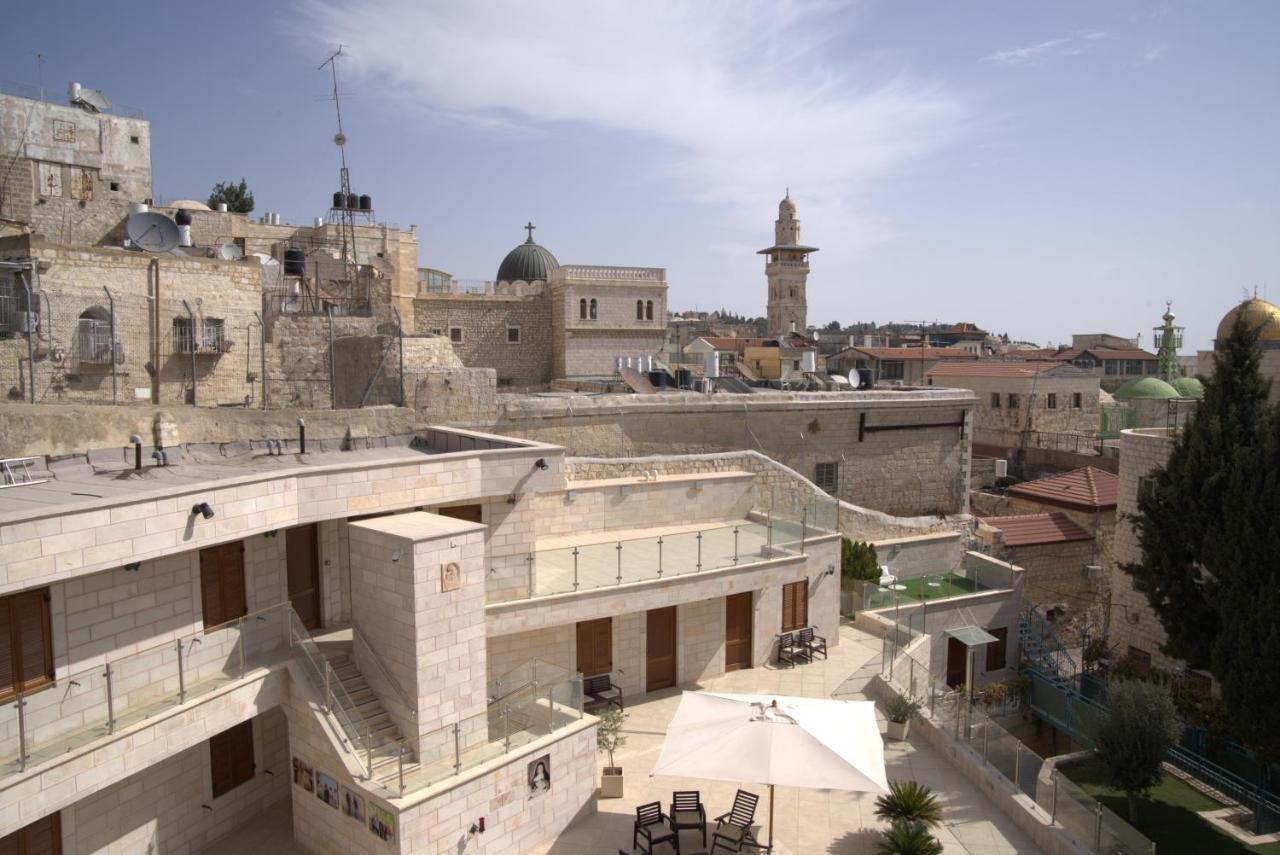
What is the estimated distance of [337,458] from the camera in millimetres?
14547

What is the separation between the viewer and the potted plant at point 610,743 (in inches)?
483

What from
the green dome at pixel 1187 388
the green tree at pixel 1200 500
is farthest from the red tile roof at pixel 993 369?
the green tree at pixel 1200 500

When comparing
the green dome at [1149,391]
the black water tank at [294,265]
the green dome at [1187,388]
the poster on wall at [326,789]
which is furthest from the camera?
the green dome at [1187,388]

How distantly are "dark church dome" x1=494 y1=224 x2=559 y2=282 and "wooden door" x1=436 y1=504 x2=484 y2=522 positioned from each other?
3237 centimetres

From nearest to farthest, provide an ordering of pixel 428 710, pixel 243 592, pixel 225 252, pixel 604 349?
pixel 428 710 < pixel 243 592 < pixel 225 252 < pixel 604 349

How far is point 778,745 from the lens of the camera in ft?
33.9

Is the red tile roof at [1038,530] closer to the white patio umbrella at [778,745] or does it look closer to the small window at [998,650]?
the small window at [998,650]

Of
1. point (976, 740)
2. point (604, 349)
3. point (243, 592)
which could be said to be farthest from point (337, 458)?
point (604, 349)

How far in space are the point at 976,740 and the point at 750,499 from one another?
7.34m

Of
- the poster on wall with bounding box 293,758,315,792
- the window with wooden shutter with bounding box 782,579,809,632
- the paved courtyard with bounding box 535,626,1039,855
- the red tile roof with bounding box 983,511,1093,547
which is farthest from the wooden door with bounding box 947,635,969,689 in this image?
the poster on wall with bounding box 293,758,315,792

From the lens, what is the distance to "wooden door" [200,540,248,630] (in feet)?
36.8

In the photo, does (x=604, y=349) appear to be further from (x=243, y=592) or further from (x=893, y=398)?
(x=243, y=592)

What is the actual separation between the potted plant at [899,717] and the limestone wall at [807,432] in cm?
947

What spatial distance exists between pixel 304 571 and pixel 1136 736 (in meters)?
13.3
